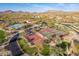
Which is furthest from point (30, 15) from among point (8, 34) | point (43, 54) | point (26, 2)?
point (43, 54)

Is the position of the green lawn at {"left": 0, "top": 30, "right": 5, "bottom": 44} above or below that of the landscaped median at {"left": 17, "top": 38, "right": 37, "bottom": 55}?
above

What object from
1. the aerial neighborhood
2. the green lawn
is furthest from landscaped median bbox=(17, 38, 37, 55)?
the green lawn

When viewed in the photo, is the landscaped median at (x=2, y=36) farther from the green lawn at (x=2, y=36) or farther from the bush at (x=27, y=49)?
the bush at (x=27, y=49)

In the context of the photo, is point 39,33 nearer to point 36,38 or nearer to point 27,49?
point 36,38

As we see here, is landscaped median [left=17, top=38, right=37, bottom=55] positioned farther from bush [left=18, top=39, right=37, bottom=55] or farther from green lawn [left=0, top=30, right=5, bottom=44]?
green lawn [left=0, top=30, right=5, bottom=44]

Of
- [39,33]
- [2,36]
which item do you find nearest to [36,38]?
[39,33]

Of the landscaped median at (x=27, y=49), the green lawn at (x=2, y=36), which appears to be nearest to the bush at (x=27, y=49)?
the landscaped median at (x=27, y=49)

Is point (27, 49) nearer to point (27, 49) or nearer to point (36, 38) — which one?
point (27, 49)

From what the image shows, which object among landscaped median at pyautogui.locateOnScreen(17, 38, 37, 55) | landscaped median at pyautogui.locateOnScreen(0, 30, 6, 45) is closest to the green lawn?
landscaped median at pyautogui.locateOnScreen(0, 30, 6, 45)

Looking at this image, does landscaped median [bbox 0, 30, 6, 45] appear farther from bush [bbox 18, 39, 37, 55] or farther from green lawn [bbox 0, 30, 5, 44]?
bush [bbox 18, 39, 37, 55]

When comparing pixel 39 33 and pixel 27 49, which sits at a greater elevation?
pixel 39 33

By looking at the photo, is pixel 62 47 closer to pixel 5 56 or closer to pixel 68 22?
pixel 68 22
